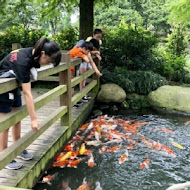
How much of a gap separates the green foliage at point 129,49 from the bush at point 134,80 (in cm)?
51

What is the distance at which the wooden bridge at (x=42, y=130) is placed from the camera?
9.91 ft

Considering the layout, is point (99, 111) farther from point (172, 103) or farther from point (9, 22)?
point (9, 22)

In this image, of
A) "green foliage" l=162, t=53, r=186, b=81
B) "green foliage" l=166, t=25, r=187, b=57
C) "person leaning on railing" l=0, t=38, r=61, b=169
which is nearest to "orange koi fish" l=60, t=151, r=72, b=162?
"person leaning on railing" l=0, t=38, r=61, b=169

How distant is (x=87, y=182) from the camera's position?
13.0 feet

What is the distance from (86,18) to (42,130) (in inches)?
227

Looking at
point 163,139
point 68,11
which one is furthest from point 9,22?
point 163,139

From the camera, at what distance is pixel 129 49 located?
29.8 ft

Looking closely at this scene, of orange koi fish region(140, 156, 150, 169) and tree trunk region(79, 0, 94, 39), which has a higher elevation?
tree trunk region(79, 0, 94, 39)

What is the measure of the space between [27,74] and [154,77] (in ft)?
21.2

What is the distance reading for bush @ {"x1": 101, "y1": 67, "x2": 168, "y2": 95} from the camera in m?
8.48

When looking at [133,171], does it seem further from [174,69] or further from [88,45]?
[174,69]

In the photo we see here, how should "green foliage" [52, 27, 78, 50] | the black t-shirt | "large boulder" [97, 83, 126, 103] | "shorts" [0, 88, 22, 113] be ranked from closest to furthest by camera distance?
the black t-shirt
"shorts" [0, 88, 22, 113]
"large boulder" [97, 83, 126, 103]
"green foliage" [52, 27, 78, 50]

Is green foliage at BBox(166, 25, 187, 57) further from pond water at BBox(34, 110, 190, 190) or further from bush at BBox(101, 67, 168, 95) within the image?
pond water at BBox(34, 110, 190, 190)

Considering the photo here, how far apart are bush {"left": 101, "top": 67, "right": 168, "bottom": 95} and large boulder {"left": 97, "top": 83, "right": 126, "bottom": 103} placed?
0.43 metres
